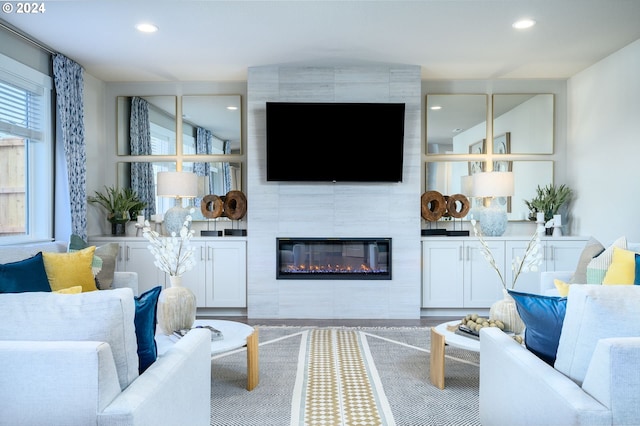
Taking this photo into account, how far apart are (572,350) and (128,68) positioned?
489 cm

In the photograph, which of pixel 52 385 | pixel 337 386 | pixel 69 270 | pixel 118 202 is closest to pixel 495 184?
pixel 337 386

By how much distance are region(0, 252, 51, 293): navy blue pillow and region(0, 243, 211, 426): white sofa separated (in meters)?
1.65

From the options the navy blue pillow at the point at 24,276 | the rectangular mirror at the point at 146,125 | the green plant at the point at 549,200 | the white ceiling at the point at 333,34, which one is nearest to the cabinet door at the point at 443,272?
the green plant at the point at 549,200

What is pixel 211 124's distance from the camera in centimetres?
555

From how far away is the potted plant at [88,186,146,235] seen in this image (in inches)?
208

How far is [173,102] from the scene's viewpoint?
5543 millimetres

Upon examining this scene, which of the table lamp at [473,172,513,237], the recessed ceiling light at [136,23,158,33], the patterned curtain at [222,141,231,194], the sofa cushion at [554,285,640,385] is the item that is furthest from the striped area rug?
the recessed ceiling light at [136,23,158,33]

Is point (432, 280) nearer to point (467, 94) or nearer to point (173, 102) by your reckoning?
point (467, 94)

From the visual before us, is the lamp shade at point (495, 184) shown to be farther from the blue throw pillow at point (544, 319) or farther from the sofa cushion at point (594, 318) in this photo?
the sofa cushion at point (594, 318)

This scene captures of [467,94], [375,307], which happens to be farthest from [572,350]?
[467,94]

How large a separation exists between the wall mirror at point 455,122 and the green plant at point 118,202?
343 cm

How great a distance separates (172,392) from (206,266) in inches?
139

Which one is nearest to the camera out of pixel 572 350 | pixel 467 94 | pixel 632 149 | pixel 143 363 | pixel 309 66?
pixel 572 350

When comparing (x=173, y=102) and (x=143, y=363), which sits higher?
(x=173, y=102)
